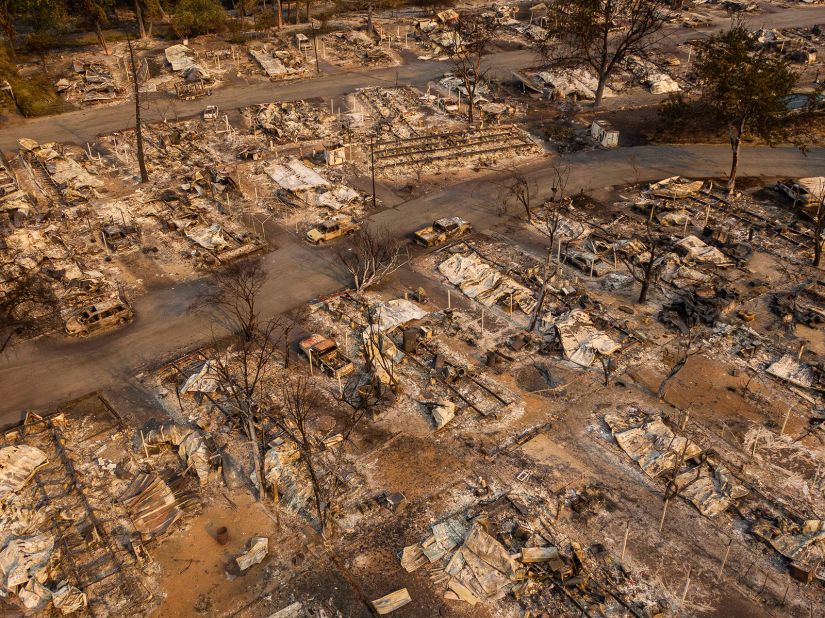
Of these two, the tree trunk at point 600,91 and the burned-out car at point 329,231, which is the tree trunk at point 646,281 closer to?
the burned-out car at point 329,231

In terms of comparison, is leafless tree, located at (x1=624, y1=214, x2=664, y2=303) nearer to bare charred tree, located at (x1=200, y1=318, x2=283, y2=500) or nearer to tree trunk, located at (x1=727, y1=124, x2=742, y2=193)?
tree trunk, located at (x1=727, y1=124, x2=742, y2=193)

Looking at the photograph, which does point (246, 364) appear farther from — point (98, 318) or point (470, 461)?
point (98, 318)

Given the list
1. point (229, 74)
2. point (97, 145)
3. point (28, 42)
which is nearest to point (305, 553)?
point (97, 145)

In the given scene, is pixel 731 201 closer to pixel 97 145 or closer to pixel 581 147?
pixel 581 147

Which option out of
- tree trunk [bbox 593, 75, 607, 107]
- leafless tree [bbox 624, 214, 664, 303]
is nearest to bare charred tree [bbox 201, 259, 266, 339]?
leafless tree [bbox 624, 214, 664, 303]

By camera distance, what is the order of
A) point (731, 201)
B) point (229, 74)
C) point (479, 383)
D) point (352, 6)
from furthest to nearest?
point (352, 6) < point (229, 74) < point (731, 201) < point (479, 383)
